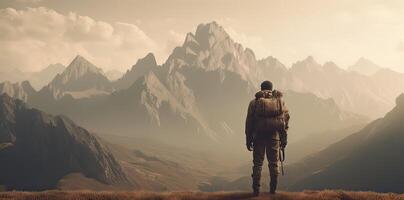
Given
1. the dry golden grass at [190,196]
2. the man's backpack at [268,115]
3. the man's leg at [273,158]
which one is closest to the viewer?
the dry golden grass at [190,196]

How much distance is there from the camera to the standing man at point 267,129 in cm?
1847

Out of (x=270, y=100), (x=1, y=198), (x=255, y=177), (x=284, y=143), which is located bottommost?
(x=1, y=198)

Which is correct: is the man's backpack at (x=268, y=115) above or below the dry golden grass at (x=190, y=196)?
above

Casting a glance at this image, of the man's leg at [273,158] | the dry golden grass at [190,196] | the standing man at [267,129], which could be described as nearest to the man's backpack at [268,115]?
the standing man at [267,129]

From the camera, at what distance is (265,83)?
19.7 m

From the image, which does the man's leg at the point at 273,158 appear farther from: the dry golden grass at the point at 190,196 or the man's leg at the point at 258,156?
the dry golden grass at the point at 190,196

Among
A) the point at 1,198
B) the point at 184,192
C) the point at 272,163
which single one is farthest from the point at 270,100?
the point at 1,198

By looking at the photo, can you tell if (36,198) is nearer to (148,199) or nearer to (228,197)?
(148,199)

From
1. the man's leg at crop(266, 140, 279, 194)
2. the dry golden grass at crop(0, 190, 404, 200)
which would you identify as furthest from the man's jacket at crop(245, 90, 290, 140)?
the dry golden grass at crop(0, 190, 404, 200)

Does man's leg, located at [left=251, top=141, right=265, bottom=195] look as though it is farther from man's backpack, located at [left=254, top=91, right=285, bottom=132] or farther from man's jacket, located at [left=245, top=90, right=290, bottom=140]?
man's backpack, located at [left=254, top=91, right=285, bottom=132]

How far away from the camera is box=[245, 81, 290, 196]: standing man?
18.5m

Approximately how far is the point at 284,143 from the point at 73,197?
30.4 ft

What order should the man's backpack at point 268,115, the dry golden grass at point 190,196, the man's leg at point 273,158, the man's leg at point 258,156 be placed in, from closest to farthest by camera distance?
the dry golden grass at point 190,196
the man's backpack at point 268,115
the man's leg at point 273,158
the man's leg at point 258,156

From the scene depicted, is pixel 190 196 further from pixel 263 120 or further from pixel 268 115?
pixel 268 115
